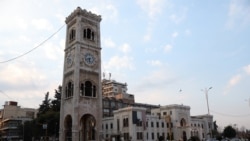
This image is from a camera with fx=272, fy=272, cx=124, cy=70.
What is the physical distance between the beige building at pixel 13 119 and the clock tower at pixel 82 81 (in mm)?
46862

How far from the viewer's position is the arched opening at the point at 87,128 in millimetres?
45594

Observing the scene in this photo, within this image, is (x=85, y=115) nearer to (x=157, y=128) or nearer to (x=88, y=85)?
(x=88, y=85)

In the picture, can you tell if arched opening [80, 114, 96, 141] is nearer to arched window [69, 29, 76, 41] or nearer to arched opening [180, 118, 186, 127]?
arched window [69, 29, 76, 41]

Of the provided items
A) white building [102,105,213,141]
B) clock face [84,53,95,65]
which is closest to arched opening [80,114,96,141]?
clock face [84,53,95,65]

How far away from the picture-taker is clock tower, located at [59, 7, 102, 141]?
4366cm

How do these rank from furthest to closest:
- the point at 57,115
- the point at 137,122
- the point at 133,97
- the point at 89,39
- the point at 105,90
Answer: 1. the point at 105,90
2. the point at 133,97
3. the point at 137,122
4. the point at 57,115
5. the point at 89,39

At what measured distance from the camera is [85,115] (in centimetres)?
4556

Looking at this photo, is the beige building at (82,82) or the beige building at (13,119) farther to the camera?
the beige building at (13,119)

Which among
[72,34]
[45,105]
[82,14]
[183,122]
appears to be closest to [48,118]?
[45,105]

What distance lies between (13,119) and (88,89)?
59.8 meters

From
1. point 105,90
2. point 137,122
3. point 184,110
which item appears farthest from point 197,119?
point 105,90

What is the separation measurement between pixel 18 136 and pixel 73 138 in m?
59.4

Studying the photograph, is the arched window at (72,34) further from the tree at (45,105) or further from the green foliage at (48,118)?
the tree at (45,105)

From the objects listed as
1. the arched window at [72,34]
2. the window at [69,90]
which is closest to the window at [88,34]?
the arched window at [72,34]
